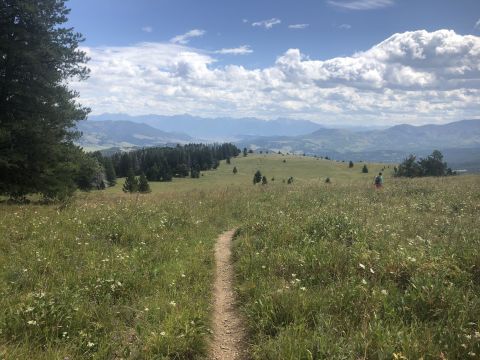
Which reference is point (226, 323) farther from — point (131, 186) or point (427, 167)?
point (427, 167)

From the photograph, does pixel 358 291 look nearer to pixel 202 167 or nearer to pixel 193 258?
pixel 193 258

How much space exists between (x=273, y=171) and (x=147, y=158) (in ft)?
178

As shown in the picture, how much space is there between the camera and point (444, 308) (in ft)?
20.4

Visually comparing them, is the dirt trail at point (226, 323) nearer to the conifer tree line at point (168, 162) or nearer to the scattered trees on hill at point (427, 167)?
the scattered trees on hill at point (427, 167)

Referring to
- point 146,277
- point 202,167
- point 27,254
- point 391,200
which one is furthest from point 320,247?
point 202,167

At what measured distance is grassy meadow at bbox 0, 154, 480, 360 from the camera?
17.5 feet

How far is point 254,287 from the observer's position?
24.9ft

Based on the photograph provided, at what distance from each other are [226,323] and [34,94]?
732 inches

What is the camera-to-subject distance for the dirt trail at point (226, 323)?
5.79 m

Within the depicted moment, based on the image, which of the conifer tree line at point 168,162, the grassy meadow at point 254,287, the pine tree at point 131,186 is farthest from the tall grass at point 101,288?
the conifer tree line at point 168,162

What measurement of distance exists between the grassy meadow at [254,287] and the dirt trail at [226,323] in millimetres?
212

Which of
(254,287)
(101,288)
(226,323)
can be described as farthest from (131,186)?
(226,323)

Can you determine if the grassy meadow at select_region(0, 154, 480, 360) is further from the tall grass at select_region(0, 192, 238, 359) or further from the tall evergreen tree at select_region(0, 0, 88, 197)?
the tall evergreen tree at select_region(0, 0, 88, 197)

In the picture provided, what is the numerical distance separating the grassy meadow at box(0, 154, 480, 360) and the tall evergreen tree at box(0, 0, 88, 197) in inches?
304
